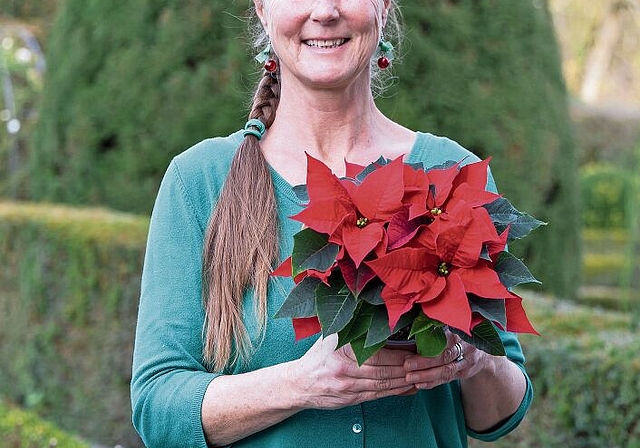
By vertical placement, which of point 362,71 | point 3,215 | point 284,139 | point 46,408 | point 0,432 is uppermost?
point 362,71

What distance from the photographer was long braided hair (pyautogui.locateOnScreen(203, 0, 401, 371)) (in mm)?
2006

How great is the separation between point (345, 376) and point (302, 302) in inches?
7.2

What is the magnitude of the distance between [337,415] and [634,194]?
3799 millimetres

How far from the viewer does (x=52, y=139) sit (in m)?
6.34

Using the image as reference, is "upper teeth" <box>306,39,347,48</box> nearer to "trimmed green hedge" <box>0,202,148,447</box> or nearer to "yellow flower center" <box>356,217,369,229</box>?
"yellow flower center" <box>356,217,369,229</box>

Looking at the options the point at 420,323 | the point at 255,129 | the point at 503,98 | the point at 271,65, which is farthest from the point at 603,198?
the point at 420,323

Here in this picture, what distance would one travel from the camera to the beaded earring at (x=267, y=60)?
2.32 m

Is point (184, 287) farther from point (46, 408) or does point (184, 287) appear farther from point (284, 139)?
point (46, 408)

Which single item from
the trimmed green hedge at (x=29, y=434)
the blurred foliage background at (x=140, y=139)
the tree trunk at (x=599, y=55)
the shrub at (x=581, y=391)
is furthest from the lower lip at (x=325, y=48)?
the tree trunk at (x=599, y=55)

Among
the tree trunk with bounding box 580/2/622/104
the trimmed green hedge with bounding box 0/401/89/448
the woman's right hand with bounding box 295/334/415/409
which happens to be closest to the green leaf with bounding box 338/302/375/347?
the woman's right hand with bounding box 295/334/415/409

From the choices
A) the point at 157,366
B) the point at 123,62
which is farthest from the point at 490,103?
the point at 157,366

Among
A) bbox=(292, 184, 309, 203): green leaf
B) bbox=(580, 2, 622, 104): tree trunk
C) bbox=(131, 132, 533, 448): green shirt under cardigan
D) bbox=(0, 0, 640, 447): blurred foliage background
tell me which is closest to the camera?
bbox=(292, 184, 309, 203): green leaf

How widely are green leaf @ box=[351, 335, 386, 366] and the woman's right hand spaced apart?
9 centimetres

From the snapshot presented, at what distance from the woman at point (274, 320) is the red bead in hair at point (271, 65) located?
0.32 ft
